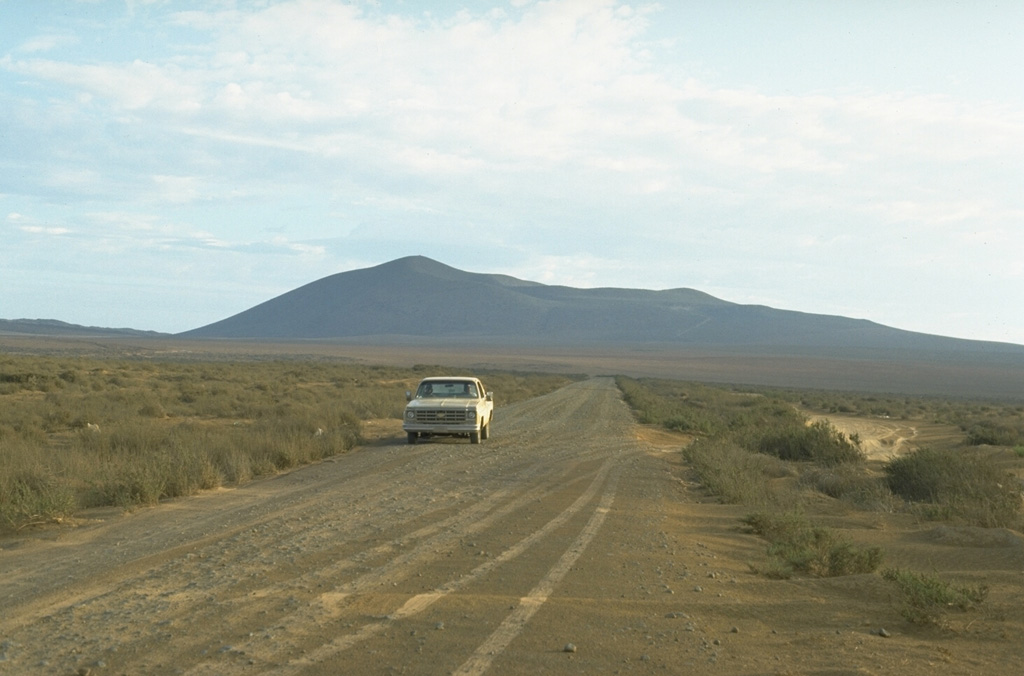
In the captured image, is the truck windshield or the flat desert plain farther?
the truck windshield

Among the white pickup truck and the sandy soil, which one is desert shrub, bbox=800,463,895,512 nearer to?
the sandy soil

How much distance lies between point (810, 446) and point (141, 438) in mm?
16857

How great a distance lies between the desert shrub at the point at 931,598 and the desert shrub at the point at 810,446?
1616cm

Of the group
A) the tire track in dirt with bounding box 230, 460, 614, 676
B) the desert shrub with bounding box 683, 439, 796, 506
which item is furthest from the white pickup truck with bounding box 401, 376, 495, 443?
the tire track in dirt with bounding box 230, 460, 614, 676

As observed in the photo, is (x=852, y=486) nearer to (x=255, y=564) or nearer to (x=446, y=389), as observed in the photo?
(x=446, y=389)

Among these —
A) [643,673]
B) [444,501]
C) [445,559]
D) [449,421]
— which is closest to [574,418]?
[449,421]

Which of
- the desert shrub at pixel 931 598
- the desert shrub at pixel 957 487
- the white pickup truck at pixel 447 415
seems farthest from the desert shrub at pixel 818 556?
the white pickup truck at pixel 447 415

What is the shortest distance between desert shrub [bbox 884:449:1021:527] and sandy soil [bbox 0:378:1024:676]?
1106mm

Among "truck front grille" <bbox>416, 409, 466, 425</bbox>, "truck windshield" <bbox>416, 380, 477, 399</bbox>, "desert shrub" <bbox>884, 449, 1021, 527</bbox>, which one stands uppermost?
"truck windshield" <bbox>416, 380, 477, 399</bbox>

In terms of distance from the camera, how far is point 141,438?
1941 cm

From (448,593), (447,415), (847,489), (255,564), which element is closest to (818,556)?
(448,593)

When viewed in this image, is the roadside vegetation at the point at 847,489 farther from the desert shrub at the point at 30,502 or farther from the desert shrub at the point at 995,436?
the desert shrub at the point at 30,502

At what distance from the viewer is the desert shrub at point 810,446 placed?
2508 centimetres

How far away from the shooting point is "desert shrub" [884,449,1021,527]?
14812 mm
